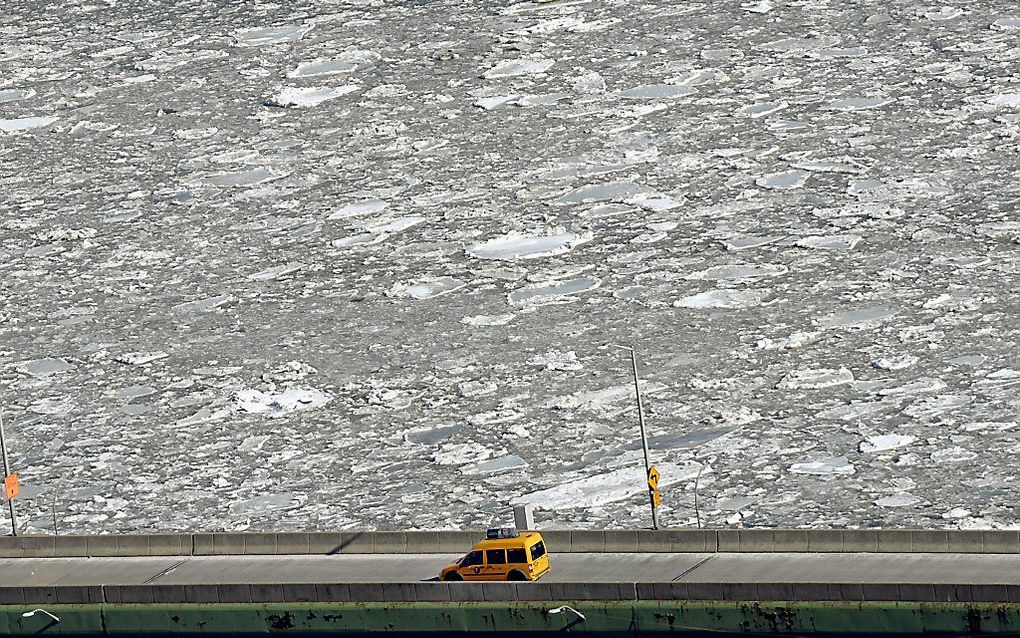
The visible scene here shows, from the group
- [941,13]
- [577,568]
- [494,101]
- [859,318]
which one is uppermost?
[577,568]

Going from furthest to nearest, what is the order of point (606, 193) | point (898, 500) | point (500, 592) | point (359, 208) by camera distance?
point (359, 208) < point (606, 193) < point (898, 500) < point (500, 592)

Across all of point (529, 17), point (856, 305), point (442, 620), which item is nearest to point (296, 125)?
point (529, 17)

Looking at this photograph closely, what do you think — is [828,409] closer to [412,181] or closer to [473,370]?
[473,370]

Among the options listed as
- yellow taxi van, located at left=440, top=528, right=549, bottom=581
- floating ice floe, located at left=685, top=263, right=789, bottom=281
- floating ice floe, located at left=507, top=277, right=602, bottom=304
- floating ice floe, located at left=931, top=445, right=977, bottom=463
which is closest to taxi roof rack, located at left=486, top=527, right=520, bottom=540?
yellow taxi van, located at left=440, top=528, right=549, bottom=581

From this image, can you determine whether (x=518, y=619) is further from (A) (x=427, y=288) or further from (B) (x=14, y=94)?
(B) (x=14, y=94)

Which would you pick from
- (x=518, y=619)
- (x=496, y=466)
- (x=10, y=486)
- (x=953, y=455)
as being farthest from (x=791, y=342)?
(x=10, y=486)

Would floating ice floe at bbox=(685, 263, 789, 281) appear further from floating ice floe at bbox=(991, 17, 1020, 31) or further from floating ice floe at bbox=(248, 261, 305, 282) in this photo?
floating ice floe at bbox=(991, 17, 1020, 31)
